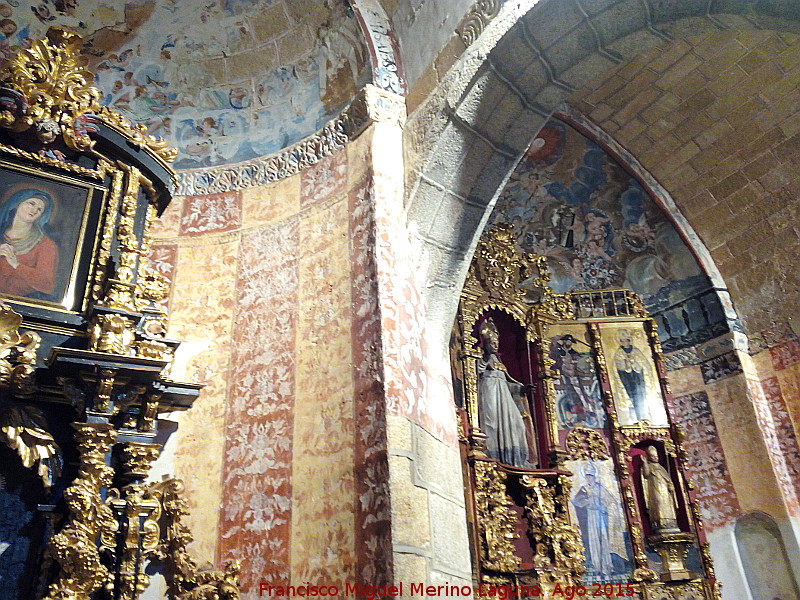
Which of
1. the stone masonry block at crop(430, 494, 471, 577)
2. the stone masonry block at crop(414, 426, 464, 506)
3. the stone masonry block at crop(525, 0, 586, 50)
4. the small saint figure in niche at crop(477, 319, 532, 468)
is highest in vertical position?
the stone masonry block at crop(525, 0, 586, 50)

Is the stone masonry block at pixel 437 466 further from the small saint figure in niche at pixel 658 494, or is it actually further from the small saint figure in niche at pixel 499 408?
the small saint figure in niche at pixel 658 494

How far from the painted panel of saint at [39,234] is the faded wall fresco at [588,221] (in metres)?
4.78

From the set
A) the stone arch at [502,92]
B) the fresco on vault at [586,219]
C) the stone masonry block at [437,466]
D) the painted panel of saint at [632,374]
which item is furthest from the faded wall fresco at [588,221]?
the stone masonry block at [437,466]

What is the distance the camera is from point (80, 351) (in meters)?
4.08

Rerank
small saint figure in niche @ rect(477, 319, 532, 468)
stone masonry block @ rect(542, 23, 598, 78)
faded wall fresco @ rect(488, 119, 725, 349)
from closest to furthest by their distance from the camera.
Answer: stone masonry block @ rect(542, 23, 598, 78) < small saint figure in niche @ rect(477, 319, 532, 468) < faded wall fresco @ rect(488, 119, 725, 349)

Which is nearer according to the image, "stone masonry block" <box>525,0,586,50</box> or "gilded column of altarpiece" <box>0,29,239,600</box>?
"gilded column of altarpiece" <box>0,29,239,600</box>

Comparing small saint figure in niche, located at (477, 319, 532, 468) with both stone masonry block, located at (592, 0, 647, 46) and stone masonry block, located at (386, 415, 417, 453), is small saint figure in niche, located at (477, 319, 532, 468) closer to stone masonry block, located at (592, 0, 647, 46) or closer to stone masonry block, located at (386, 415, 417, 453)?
stone masonry block, located at (386, 415, 417, 453)

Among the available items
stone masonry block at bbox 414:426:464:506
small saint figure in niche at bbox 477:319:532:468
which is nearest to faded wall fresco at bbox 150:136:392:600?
stone masonry block at bbox 414:426:464:506

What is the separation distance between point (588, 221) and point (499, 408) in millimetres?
2949

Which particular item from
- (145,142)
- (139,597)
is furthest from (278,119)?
(139,597)

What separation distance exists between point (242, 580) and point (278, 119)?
3.62m

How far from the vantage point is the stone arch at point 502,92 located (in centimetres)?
424

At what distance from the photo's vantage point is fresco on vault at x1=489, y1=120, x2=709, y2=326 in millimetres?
8367

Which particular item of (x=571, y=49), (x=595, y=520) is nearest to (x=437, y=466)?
(x=571, y=49)
